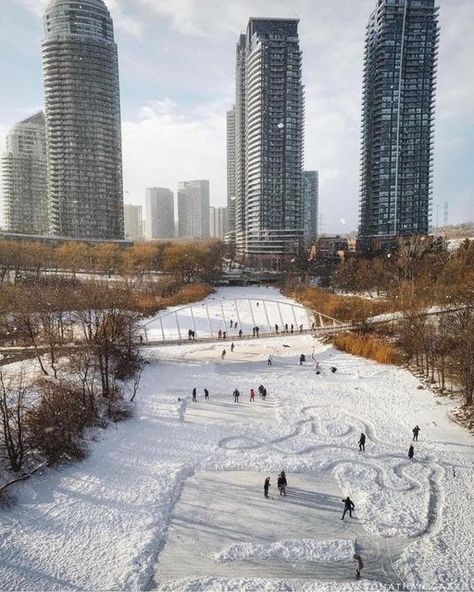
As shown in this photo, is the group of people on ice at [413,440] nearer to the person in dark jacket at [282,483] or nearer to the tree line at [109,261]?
the person in dark jacket at [282,483]

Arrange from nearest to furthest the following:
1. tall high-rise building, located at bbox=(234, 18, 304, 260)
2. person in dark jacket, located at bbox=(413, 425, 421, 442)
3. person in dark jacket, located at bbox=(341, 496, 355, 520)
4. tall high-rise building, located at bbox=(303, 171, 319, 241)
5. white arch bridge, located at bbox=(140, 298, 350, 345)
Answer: person in dark jacket, located at bbox=(341, 496, 355, 520)
person in dark jacket, located at bbox=(413, 425, 421, 442)
white arch bridge, located at bbox=(140, 298, 350, 345)
tall high-rise building, located at bbox=(234, 18, 304, 260)
tall high-rise building, located at bbox=(303, 171, 319, 241)

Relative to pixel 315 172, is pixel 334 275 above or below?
below

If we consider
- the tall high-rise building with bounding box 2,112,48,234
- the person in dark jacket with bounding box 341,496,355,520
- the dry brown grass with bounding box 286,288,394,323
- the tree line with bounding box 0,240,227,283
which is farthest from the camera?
the tall high-rise building with bounding box 2,112,48,234

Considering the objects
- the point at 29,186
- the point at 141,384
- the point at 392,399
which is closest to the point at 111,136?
the point at 29,186

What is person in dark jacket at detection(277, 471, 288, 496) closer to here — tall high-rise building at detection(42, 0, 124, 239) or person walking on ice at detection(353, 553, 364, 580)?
person walking on ice at detection(353, 553, 364, 580)

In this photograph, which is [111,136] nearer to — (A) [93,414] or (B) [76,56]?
(B) [76,56]

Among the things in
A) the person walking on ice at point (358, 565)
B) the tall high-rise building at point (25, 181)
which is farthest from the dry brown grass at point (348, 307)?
the tall high-rise building at point (25, 181)

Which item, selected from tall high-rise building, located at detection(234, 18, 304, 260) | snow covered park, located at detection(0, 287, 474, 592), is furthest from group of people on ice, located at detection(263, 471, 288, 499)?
tall high-rise building, located at detection(234, 18, 304, 260)
